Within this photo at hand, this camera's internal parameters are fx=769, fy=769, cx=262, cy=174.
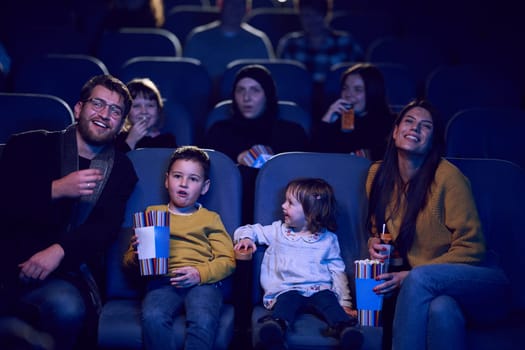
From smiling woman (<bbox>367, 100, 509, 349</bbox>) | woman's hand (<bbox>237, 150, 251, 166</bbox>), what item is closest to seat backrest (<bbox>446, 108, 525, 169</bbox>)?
smiling woman (<bbox>367, 100, 509, 349</bbox>)

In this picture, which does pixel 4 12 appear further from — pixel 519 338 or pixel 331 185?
pixel 519 338

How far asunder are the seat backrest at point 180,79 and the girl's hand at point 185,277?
156 cm

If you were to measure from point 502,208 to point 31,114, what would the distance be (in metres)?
1.80

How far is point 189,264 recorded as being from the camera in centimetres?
248

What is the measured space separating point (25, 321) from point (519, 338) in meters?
1.44

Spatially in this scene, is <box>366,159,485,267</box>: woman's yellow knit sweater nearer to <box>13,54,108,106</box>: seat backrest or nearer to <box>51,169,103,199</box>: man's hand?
<box>51,169,103,199</box>: man's hand

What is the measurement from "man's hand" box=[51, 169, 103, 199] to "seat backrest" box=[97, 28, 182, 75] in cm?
217

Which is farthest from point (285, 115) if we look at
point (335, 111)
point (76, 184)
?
point (76, 184)

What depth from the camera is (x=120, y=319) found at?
90.8 inches

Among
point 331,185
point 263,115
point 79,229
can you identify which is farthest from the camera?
point 263,115

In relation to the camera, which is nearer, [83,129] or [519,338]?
[519,338]

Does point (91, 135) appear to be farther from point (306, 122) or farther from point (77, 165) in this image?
point (306, 122)

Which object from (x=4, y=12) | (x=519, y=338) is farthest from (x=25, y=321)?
(x=4, y=12)

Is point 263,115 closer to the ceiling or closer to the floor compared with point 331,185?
closer to the ceiling
